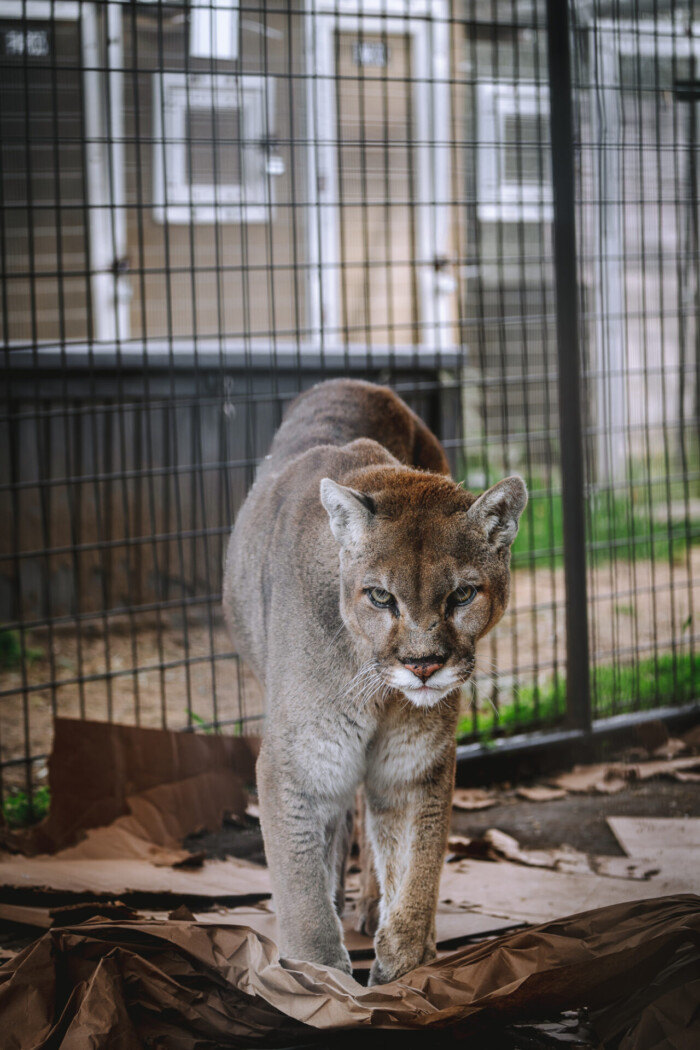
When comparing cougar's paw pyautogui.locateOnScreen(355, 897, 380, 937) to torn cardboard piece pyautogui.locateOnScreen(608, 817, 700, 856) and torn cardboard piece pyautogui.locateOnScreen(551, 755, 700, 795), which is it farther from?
torn cardboard piece pyautogui.locateOnScreen(551, 755, 700, 795)

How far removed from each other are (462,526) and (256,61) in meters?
6.77

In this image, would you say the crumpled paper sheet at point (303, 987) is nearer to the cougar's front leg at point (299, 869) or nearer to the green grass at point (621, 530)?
the cougar's front leg at point (299, 869)

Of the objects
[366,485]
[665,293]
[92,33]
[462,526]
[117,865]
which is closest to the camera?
[462,526]

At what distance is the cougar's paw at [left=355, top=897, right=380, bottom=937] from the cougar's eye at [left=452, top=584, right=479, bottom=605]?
122 cm

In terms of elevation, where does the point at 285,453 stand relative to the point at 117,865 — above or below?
above

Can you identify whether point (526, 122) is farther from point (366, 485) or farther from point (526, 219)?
point (366, 485)

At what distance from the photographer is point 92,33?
7715mm

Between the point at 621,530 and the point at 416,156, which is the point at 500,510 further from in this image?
the point at 416,156

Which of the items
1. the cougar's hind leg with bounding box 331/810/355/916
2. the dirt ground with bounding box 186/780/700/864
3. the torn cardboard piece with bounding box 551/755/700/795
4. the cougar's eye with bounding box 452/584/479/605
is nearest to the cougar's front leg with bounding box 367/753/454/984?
the cougar's hind leg with bounding box 331/810/355/916

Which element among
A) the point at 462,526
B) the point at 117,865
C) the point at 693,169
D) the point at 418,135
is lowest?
the point at 117,865

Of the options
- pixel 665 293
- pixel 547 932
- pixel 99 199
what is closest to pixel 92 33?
pixel 99 199

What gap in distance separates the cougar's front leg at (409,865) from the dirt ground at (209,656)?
1507 mm

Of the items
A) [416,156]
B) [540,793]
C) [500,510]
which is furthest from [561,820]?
[416,156]

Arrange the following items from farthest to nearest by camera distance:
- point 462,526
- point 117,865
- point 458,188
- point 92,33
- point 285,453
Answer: point 458,188, point 92,33, point 117,865, point 285,453, point 462,526
